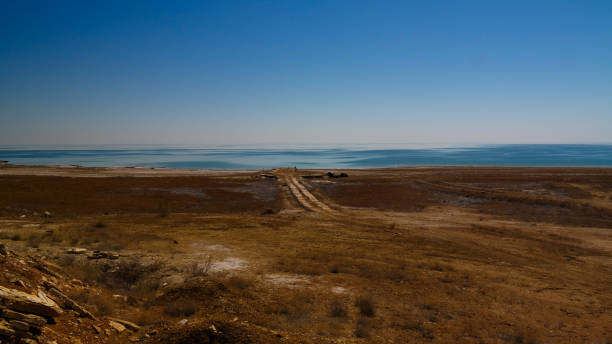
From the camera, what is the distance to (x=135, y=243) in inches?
586

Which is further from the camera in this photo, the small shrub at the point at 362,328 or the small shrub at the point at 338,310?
the small shrub at the point at 338,310

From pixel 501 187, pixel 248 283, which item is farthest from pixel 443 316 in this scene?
pixel 501 187

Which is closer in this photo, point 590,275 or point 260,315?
point 260,315

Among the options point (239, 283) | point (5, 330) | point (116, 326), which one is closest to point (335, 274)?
point (239, 283)

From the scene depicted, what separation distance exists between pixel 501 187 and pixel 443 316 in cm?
4073

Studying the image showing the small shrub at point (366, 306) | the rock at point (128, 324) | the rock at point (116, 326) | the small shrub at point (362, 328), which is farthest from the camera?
the small shrub at point (366, 306)

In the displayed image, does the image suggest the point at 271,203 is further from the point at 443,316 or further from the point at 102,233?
the point at 443,316

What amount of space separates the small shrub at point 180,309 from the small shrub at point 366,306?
4.51 metres

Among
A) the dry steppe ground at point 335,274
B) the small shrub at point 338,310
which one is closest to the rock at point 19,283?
the dry steppe ground at point 335,274

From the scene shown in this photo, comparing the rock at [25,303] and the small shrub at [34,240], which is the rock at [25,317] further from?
the small shrub at [34,240]

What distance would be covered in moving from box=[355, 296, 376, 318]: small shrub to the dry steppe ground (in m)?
0.04

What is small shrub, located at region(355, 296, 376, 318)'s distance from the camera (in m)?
9.10

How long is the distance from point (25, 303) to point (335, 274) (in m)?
9.00

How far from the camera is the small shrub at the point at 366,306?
29.9ft
